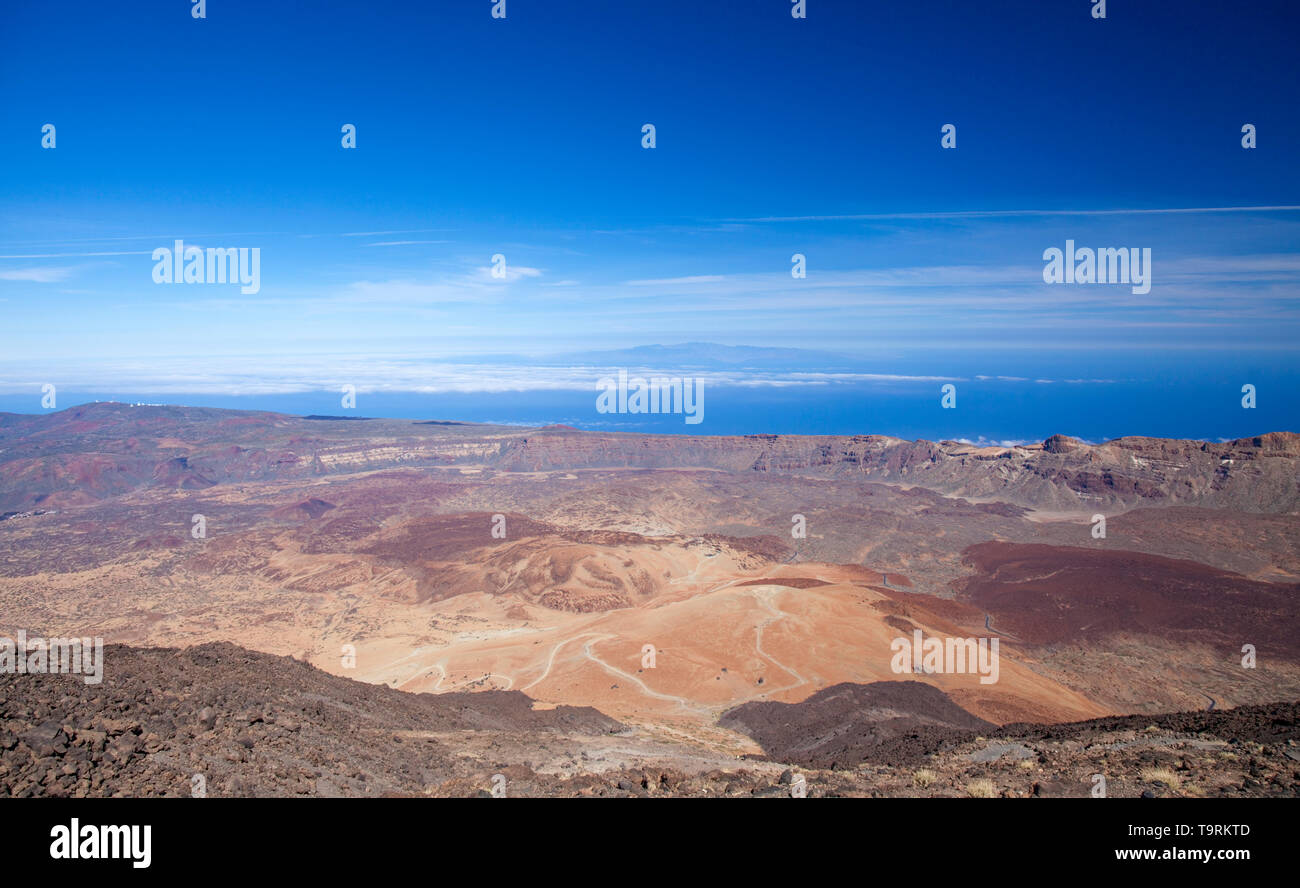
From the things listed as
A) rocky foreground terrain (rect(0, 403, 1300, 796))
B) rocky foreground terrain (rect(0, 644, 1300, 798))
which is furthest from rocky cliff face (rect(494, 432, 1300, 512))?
rocky foreground terrain (rect(0, 644, 1300, 798))

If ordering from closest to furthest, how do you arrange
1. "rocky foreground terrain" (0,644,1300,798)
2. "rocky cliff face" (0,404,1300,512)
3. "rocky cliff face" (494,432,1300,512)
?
"rocky foreground terrain" (0,644,1300,798), "rocky cliff face" (494,432,1300,512), "rocky cliff face" (0,404,1300,512)

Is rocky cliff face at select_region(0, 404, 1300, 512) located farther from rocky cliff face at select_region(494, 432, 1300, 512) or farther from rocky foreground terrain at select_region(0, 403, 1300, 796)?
rocky foreground terrain at select_region(0, 403, 1300, 796)

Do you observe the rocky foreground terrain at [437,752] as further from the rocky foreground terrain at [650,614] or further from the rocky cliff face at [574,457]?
the rocky cliff face at [574,457]

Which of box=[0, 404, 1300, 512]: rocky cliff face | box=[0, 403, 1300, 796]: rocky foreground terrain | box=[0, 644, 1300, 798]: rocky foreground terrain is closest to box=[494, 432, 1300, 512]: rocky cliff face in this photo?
box=[0, 404, 1300, 512]: rocky cliff face

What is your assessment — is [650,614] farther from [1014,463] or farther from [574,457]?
[574,457]

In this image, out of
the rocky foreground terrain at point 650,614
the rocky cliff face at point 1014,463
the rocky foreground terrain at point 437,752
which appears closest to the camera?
the rocky foreground terrain at point 437,752

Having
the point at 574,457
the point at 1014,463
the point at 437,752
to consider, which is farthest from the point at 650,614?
the point at 574,457

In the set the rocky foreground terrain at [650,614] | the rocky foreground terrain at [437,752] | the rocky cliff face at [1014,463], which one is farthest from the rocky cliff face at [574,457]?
the rocky foreground terrain at [437,752]

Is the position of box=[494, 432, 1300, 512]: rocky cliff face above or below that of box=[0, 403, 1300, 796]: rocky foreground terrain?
above

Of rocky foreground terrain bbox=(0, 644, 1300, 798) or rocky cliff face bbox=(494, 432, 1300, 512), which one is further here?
rocky cliff face bbox=(494, 432, 1300, 512)

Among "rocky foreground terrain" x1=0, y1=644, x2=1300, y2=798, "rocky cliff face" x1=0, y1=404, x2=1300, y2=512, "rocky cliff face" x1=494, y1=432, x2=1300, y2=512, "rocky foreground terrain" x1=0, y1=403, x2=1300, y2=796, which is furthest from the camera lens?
"rocky cliff face" x1=0, y1=404, x2=1300, y2=512
